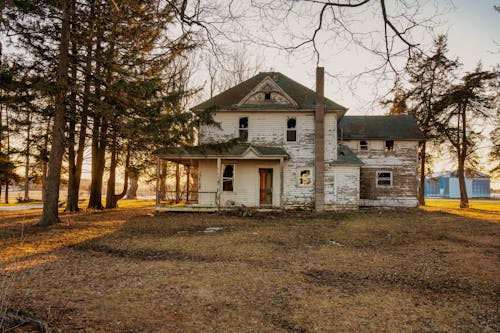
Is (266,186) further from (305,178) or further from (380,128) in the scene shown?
(380,128)

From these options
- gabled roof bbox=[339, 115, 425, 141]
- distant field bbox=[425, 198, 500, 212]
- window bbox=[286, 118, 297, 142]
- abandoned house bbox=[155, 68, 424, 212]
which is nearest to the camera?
abandoned house bbox=[155, 68, 424, 212]

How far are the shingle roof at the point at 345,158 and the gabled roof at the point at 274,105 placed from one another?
7.61 ft

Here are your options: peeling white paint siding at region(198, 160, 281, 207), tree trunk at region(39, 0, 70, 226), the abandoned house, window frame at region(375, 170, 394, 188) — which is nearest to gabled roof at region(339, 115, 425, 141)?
window frame at region(375, 170, 394, 188)

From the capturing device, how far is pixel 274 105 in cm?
2119

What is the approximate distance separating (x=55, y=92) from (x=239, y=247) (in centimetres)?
861

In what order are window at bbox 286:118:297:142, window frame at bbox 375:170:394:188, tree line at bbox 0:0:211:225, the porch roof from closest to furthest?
tree line at bbox 0:0:211:225, the porch roof, window at bbox 286:118:297:142, window frame at bbox 375:170:394:188

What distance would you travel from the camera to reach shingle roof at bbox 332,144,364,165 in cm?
2108

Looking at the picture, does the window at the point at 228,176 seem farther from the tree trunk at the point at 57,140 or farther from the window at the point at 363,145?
the window at the point at 363,145

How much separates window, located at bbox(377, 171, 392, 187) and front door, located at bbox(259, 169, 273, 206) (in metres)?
9.27

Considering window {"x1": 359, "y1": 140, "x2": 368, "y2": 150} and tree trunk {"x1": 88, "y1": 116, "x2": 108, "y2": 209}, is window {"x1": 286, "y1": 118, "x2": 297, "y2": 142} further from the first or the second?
tree trunk {"x1": 88, "y1": 116, "x2": 108, "y2": 209}

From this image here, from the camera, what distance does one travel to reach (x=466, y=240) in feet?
39.6

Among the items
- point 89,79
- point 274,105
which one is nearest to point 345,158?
point 274,105

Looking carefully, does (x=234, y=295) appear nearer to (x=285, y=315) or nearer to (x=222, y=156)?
(x=285, y=315)

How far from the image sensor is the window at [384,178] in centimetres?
2572
